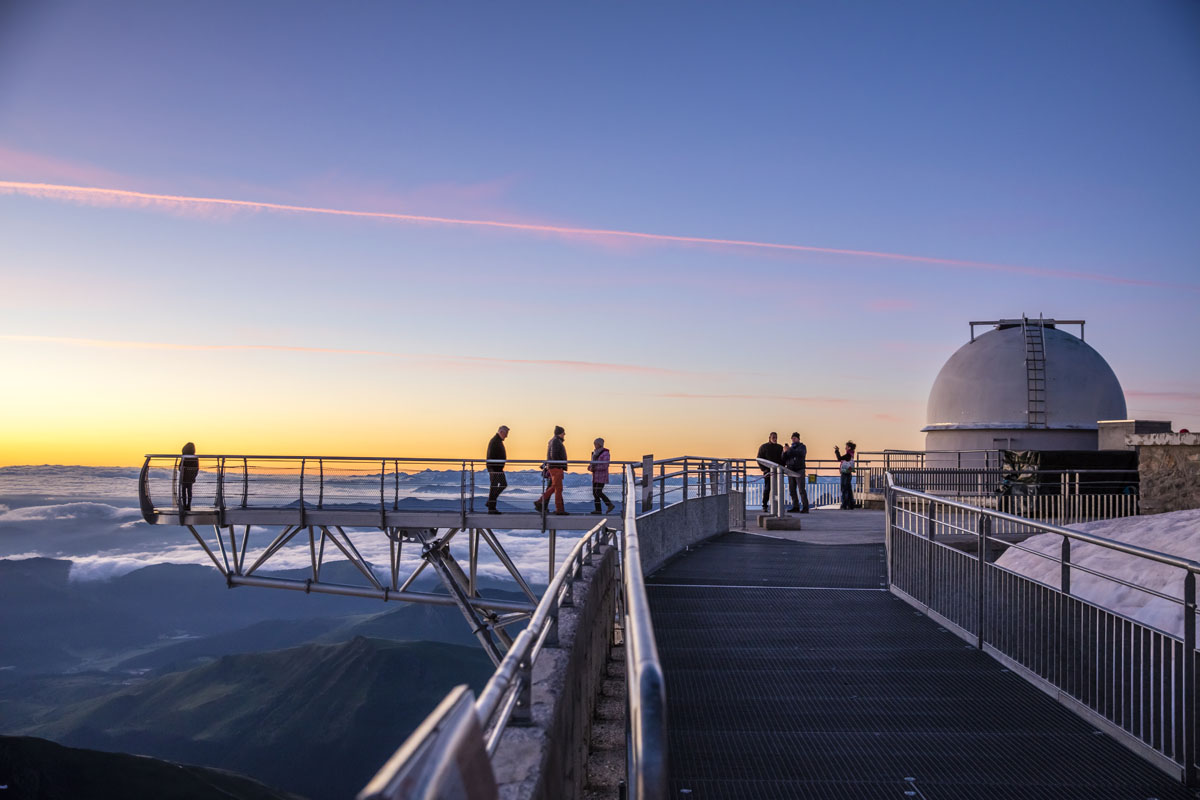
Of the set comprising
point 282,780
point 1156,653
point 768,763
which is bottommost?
point 282,780

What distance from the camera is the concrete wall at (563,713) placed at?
122 inches

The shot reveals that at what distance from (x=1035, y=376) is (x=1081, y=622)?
3561 centimetres

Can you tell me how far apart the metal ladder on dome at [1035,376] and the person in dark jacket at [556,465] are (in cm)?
2370

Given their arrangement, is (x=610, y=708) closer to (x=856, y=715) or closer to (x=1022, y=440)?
(x=856, y=715)

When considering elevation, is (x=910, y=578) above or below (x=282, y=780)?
above

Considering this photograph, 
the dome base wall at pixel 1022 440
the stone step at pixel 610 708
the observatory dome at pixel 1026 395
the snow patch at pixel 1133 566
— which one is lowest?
the stone step at pixel 610 708

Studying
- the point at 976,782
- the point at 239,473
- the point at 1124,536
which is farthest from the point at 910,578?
the point at 239,473

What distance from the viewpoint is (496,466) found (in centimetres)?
2381

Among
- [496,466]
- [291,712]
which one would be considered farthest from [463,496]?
[291,712]

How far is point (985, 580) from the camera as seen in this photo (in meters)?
8.28

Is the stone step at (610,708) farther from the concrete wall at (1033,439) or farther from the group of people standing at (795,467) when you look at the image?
the concrete wall at (1033,439)

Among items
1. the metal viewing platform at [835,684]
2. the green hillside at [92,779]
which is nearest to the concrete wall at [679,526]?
the metal viewing platform at [835,684]

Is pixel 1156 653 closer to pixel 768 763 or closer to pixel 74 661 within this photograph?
pixel 768 763

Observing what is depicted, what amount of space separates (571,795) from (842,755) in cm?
210
